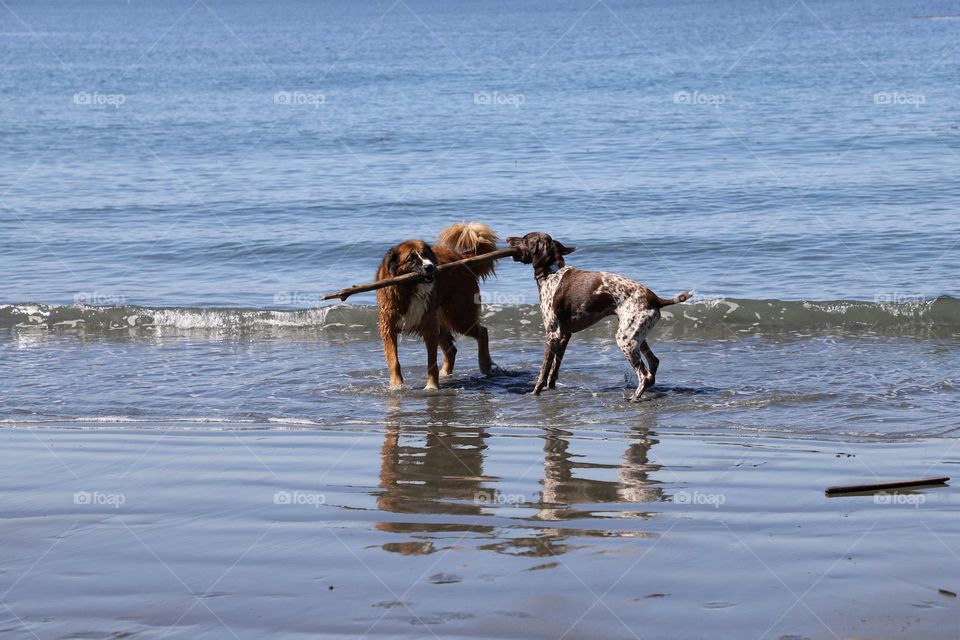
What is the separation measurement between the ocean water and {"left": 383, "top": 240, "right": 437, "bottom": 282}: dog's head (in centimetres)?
114

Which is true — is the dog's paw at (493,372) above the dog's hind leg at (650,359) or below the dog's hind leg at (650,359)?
below

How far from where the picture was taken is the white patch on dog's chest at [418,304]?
34.7ft

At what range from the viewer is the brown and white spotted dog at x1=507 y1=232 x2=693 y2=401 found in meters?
10.2

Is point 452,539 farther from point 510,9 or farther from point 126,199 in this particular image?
point 510,9

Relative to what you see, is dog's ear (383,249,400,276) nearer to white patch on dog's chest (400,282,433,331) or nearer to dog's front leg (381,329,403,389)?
white patch on dog's chest (400,282,433,331)

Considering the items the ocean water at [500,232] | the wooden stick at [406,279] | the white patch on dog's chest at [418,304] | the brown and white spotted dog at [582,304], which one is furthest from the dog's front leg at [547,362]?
the white patch on dog's chest at [418,304]

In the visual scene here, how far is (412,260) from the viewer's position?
34.0 feet

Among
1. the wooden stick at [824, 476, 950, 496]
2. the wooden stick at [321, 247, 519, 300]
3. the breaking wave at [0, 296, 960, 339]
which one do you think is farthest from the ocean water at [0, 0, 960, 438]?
the wooden stick at [824, 476, 950, 496]

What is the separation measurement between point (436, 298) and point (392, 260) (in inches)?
24.3

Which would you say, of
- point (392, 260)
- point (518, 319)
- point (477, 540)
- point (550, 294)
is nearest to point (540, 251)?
point (550, 294)

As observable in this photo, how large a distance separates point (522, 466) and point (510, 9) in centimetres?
A: 12410

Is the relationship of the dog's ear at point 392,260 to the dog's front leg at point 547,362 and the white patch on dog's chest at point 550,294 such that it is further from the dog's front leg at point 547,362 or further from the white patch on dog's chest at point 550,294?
the dog's front leg at point 547,362

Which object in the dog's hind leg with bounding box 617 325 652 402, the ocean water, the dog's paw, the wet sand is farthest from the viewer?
the dog's paw

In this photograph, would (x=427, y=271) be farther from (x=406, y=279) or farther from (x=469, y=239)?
(x=469, y=239)
